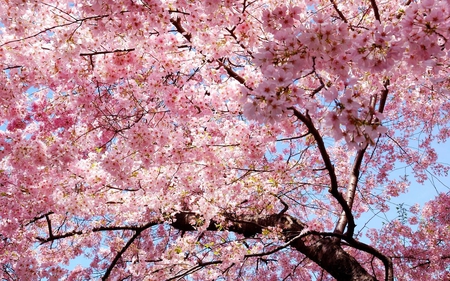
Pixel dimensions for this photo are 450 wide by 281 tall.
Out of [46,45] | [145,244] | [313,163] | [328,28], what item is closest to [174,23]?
[46,45]

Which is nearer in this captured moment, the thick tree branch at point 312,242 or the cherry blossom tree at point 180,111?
the cherry blossom tree at point 180,111

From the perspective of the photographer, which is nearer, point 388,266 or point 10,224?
point 388,266

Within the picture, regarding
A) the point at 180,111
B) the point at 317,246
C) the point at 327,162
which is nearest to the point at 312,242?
the point at 317,246

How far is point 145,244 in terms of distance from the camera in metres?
10.3

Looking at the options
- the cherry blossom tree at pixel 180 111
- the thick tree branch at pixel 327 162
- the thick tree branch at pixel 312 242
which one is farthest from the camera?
the thick tree branch at pixel 312 242

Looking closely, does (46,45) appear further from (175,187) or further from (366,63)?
(366,63)

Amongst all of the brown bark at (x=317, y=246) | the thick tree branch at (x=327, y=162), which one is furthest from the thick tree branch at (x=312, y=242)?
the thick tree branch at (x=327, y=162)

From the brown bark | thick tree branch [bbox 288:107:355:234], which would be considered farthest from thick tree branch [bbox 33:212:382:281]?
thick tree branch [bbox 288:107:355:234]

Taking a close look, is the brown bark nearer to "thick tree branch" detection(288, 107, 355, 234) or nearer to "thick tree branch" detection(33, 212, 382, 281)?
"thick tree branch" detection(33, 212, 382, 281)

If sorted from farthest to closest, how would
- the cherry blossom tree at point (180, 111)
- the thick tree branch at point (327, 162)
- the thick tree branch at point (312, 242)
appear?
the thick tree branch at point (312, 242), the thick tree branch at point (327, 162), the cherry blossom tree at point (180, 111)

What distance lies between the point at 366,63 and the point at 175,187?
5.18 meters

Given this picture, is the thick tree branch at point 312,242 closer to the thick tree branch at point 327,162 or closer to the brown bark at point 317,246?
the brown bark at point 317,246

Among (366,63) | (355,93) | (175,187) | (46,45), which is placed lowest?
(355,93)

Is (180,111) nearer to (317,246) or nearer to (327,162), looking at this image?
(327,162)
